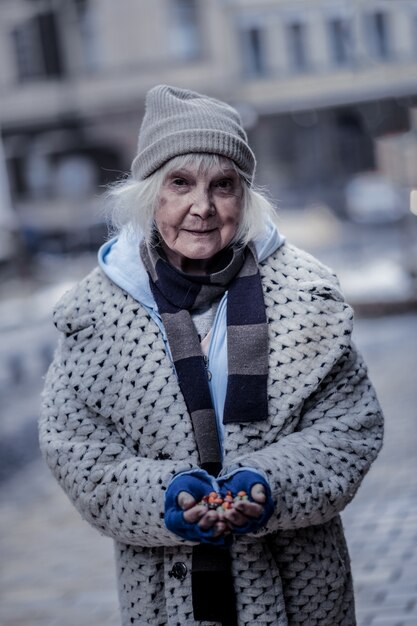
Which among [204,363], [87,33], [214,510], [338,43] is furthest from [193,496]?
[87,33]

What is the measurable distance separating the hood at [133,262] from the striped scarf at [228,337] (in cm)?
2

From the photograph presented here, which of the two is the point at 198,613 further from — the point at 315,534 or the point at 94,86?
the point at 94,86

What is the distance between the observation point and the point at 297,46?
37.7m

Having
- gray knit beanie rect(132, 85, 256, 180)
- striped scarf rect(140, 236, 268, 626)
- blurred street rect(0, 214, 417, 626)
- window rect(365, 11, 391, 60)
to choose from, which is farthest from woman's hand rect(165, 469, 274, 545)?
window rect(365, 11, 391, 60)

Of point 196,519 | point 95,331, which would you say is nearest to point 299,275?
point 95,331

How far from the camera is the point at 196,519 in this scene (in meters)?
2.01

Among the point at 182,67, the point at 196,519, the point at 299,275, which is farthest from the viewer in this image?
the point at 182,67

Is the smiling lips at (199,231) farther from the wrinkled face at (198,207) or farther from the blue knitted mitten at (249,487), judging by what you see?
the blue knitted mitten at (249,487)

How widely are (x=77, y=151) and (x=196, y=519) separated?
117 feet

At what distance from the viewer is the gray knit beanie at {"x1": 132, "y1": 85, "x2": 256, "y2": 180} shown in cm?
231

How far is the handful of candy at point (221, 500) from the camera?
2014 mm

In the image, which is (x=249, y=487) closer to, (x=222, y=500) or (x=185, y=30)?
(x=222, y=500)

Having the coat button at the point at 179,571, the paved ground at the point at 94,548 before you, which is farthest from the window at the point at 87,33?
the coat button at the point at 179,571

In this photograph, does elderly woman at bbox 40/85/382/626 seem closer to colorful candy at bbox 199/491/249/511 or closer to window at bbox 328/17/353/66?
colorful candy at bbox 199/491/249/511
